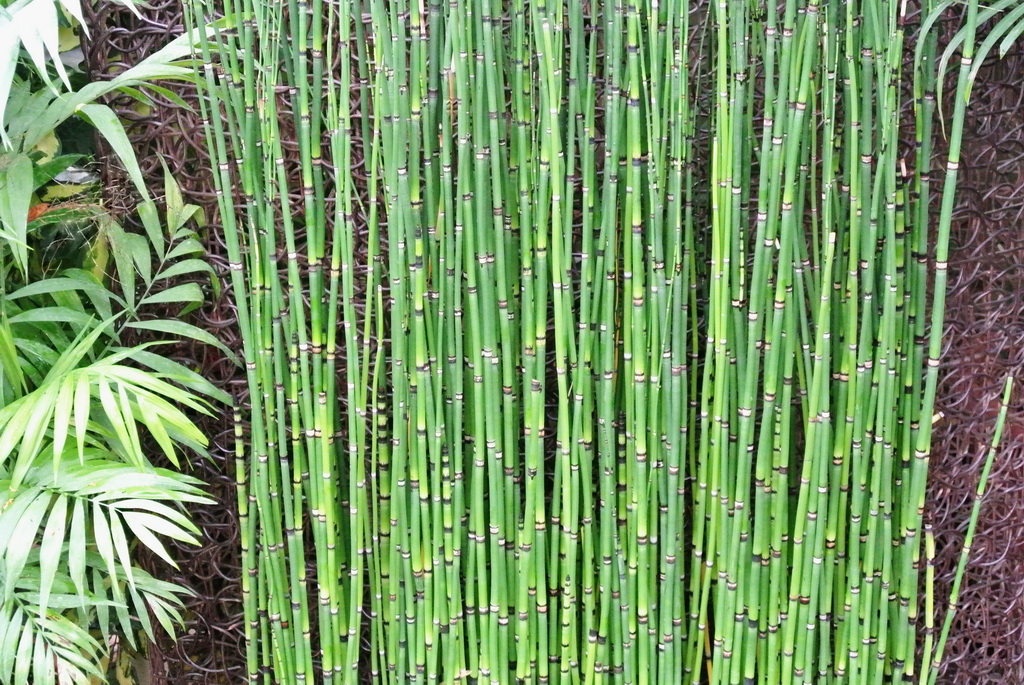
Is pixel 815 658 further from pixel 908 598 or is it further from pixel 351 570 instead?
pixel 351 570

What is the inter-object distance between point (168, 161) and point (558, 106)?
0.73 metres

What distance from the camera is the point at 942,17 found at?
129 cm

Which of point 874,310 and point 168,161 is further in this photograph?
point 168,161

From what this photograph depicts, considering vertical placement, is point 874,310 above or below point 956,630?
above

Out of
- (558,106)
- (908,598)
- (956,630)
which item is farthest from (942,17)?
(956,630)

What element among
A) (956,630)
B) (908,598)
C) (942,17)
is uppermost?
(942,17)

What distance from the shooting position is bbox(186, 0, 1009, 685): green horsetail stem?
1.16 meters

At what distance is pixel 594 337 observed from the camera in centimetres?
123

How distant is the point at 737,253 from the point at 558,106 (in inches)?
13.6

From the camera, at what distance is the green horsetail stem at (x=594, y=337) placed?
116cm

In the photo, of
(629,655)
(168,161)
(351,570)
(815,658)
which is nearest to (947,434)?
(815,658)

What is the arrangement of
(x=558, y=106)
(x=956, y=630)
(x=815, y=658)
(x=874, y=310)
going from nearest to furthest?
(x=558, y=106) → (x=874, y=310) → (x=815, y=658) → (x=956, y=630)

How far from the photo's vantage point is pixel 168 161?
140 cm

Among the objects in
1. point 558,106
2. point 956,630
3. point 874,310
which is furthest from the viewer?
point 956,630
